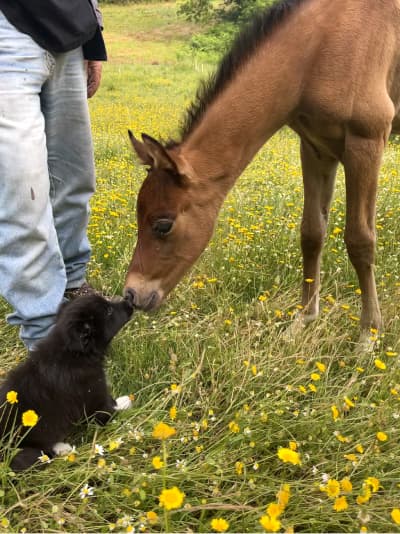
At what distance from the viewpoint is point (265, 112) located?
9.01ft

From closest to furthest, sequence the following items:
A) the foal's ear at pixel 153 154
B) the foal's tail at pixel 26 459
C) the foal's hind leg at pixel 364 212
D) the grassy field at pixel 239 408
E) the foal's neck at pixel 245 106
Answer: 1. the grassy field at pixel 239 408
2. the foal's tail at pixel 26 459
3. the foal's ear at pixel 153 154
4. the foal's neck at pixel 245 106
5. the foal's hind leg at pixel 364 212

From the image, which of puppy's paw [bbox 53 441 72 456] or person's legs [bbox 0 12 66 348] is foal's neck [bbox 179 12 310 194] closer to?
person's legs [bbox 0 12 66 348]

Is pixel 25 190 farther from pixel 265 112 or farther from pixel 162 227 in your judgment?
pixel 265 112

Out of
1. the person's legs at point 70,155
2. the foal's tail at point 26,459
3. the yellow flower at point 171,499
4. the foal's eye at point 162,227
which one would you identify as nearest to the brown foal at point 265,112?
the foal's eye at point 162,227

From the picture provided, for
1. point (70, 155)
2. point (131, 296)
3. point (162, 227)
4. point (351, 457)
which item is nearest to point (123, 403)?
point (131, 296)

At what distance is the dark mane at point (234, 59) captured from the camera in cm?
276

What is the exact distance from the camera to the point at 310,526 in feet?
5.75

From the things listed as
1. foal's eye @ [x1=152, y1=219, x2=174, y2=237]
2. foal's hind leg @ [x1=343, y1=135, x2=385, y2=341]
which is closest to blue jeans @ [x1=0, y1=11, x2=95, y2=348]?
foal's eye @ [x1=152, y1=219, x2=174, y2=237]

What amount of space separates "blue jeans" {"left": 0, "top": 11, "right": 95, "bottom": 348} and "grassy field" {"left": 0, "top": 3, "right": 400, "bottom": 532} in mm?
413

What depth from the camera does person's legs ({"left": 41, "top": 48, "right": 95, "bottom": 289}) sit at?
9.46 feet

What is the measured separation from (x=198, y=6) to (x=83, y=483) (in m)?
37.7

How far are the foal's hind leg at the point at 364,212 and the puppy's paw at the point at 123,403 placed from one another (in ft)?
4.54

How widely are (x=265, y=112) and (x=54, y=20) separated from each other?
3.88ft

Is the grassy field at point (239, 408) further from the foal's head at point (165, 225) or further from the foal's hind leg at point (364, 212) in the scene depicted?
the foal's head at point (165, 225)
